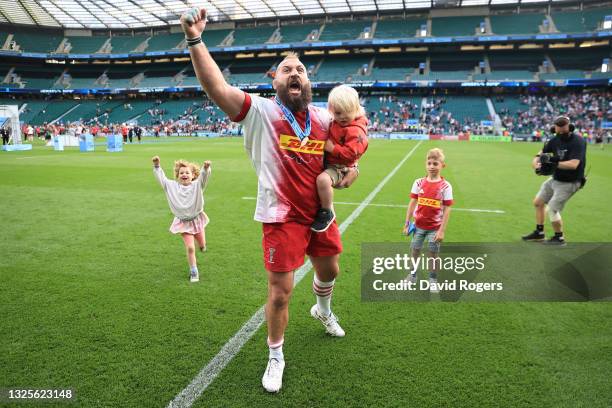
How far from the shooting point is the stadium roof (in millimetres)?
52688

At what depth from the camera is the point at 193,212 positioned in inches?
198

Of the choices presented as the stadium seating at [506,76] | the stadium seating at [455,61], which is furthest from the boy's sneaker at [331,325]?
the stadium seating at [455,61]

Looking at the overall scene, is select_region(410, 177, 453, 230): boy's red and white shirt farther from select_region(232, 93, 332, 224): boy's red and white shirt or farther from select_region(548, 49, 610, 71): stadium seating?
select_region(548, 49, 610, 71): stadium seating

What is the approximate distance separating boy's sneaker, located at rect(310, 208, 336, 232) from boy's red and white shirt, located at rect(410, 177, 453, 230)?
6.62 ft

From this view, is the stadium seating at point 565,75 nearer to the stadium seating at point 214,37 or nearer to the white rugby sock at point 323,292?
the stadium seating at point 214,37

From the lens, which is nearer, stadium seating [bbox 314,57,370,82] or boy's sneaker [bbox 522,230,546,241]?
boy's sneaker [bbox 522,230,546,241]

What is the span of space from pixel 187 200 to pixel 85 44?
79.5 m

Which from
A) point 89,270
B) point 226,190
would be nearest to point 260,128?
point 89,270

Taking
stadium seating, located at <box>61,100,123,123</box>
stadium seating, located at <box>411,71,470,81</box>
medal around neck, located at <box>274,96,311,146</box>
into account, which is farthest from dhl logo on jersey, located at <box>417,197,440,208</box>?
stadium seating, located at <box>61,100,123,123</box>

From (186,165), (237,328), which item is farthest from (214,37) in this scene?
(237,328)

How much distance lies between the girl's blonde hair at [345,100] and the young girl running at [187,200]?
2458mm

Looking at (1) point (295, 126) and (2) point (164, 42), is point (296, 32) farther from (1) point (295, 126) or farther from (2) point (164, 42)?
(1) point (295, 126)

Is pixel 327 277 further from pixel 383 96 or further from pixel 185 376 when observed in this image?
pixel 383 96

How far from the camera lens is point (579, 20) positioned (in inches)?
2030
